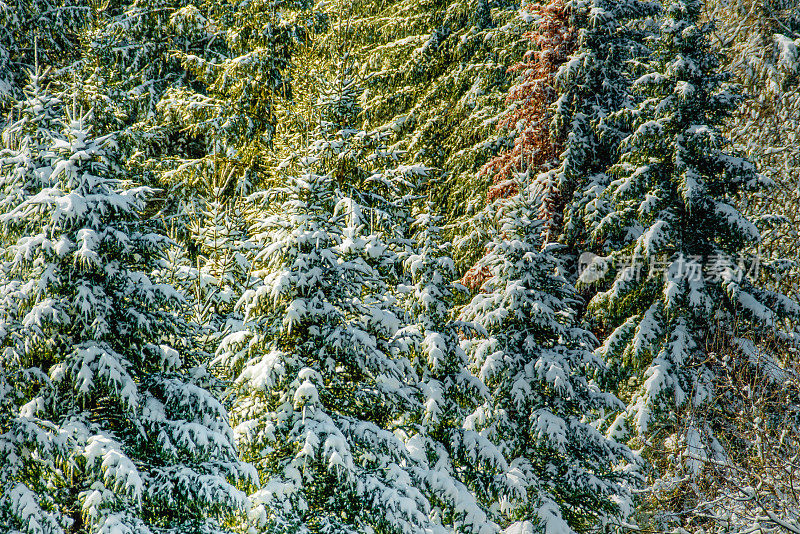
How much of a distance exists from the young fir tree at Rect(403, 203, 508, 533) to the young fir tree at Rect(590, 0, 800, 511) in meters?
4.50

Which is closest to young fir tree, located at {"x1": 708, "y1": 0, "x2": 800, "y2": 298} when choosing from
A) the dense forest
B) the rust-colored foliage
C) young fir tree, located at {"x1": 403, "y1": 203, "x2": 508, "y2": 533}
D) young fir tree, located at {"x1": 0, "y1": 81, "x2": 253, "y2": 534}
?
the dense forest

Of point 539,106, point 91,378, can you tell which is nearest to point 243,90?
point 539,106

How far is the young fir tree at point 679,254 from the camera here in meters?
12.5

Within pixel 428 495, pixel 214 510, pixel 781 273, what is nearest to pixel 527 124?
pixel 781 273

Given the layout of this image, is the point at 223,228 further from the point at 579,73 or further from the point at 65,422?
the point at 579,73

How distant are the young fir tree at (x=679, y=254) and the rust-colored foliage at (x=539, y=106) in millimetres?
1965

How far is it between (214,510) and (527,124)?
12.0 meters

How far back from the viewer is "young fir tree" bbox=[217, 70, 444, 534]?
714 centimetres

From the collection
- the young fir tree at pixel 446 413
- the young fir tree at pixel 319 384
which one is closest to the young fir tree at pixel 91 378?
the young fir tree at pixel 319 384

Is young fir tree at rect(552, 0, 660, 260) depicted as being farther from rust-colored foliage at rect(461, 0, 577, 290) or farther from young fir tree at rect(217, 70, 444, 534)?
young fir tree at rect(217, 70, 444, 534)

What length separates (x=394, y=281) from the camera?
1032cm

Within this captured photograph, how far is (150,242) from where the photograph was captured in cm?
693

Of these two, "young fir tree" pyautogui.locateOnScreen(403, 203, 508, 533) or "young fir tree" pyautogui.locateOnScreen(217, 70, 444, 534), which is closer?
"young fir tree" pyautogui.locateOnScreen(217, 70, 444, 534)

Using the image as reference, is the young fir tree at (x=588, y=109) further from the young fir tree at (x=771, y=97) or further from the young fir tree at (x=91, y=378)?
the young fir tree at (x=91, y=378)
